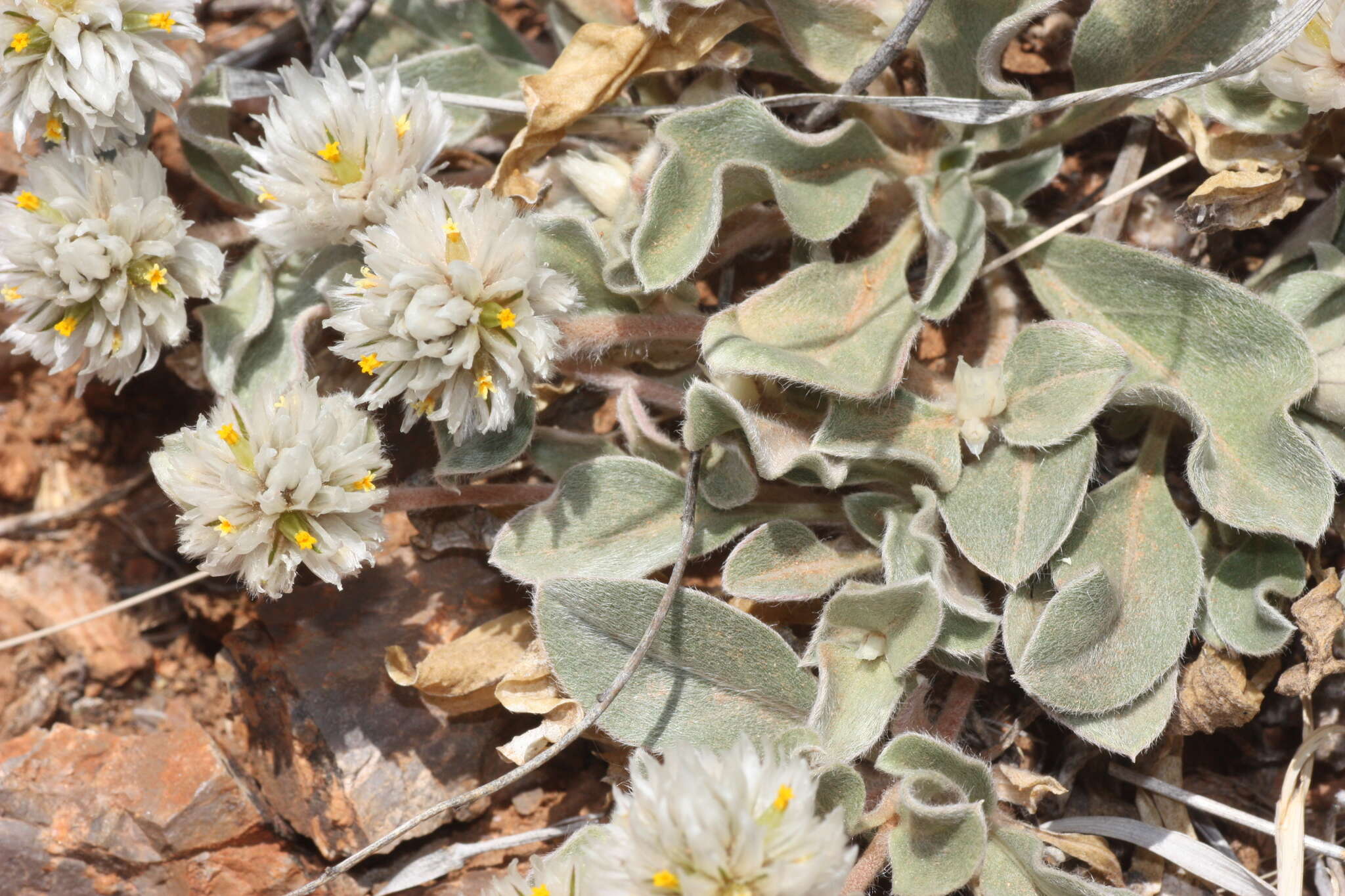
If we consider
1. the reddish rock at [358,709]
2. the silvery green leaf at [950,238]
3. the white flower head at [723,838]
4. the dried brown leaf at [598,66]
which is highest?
the dried brown leaf at [598,66]

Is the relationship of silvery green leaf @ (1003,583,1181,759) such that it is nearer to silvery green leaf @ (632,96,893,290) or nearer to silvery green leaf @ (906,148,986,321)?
silvery green leaf @ (906,148,986,321)

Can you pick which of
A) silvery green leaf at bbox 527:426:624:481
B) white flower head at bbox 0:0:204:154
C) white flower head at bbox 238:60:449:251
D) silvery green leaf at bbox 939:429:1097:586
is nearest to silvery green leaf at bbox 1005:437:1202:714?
silvery green leaf at bbox 939:429:1097:586

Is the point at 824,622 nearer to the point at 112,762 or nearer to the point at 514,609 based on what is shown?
the point at 514,609

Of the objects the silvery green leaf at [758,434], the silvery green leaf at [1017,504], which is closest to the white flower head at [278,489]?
the silvery green leaf at [758,434]

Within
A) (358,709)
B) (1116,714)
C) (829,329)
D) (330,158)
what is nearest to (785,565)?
(829,329)

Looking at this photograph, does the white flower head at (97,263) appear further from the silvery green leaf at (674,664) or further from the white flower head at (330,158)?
the silvery green leaf at (674,664)

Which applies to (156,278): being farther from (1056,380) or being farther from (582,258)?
(1056,380)

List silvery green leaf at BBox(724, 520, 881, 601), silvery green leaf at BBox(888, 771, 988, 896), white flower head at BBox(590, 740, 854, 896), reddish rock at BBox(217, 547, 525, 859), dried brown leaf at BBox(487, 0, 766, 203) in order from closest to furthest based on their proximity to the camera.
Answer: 1. white flower head at BBox(590, 740, 854, 896)
2. silvery green leaf at BBox(888, 771, 988, 896)
3. silvery green leaf at BBox(724, 520, 881, 601)
4. dried brown leaf at BBox(487, 0, 766, 203)
5. reddish rock at BBox(217, 547, 525, 859)
